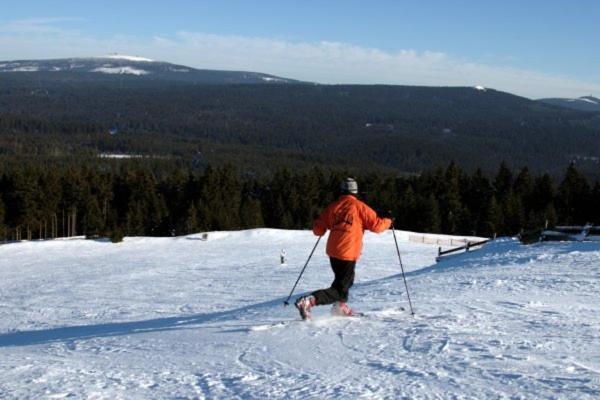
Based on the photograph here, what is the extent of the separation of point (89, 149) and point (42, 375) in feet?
637

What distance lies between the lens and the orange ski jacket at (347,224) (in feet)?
29.2

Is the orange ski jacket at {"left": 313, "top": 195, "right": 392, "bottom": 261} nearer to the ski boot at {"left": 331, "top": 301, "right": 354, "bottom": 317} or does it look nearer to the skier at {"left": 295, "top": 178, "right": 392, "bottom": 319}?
the skier at {"left": 295, "top": 178, "right": 392, "bottom": 319}

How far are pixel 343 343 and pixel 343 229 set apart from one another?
174 cm

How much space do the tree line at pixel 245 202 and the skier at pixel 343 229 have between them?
4794 cm

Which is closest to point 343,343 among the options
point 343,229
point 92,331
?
point 343,229

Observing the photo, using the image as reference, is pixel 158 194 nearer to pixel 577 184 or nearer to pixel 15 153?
pixel 577 184

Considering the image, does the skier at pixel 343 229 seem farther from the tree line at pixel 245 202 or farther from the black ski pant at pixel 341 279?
the tree line at pixel 245 202

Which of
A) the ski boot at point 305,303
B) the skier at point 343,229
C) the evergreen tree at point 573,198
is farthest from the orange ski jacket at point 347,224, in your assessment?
the evergreen tree at point 573,198

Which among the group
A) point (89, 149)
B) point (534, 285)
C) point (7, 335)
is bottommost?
point (89, 149)

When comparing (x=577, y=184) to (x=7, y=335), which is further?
(x=577, y=184)

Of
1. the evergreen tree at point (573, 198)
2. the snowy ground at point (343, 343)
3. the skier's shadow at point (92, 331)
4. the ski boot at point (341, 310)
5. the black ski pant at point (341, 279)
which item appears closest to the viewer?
the snowy ground at point (343, 343)

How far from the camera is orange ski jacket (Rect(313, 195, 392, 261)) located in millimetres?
8914

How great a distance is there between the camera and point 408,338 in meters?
8.00

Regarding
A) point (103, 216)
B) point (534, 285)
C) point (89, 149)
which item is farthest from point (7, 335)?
point (89, 149)
